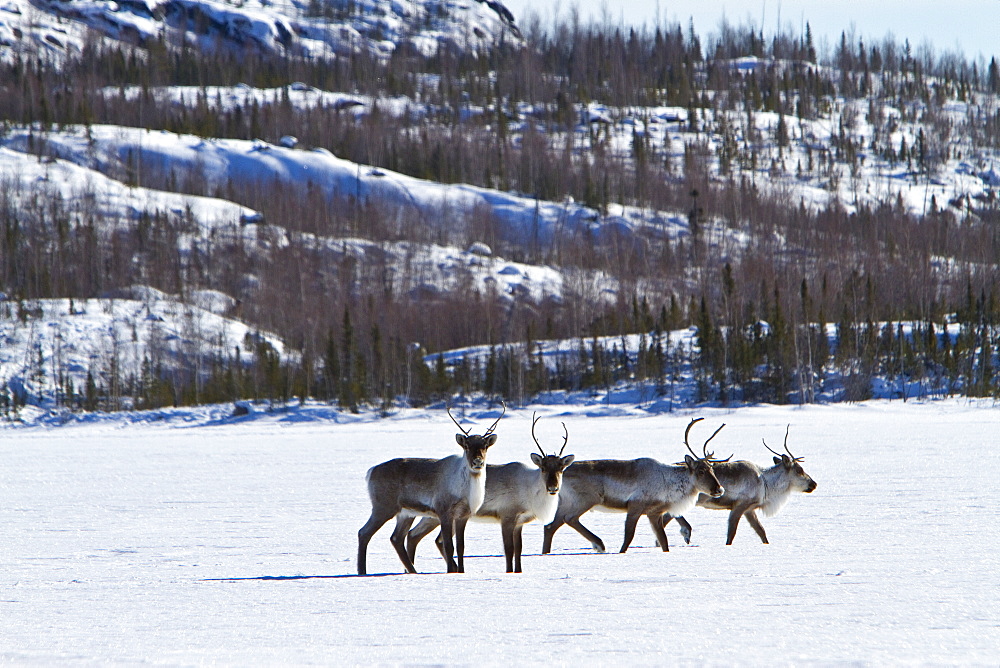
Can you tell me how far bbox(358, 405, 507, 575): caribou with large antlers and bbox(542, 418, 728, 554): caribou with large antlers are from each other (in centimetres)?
179

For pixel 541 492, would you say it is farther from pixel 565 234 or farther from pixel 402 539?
pixel 565 234

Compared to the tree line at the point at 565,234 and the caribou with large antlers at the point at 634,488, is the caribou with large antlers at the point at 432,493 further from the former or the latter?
the tree line at the point at 565,234

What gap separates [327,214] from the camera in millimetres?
109625

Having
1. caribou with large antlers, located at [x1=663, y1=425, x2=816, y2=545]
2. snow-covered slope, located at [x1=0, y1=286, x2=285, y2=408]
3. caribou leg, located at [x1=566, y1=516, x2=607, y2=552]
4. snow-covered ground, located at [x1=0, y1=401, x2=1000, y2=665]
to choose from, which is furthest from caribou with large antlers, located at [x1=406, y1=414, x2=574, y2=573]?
snow-covered slope, located at [x1=0, y1=286, x2=285, y2=408]

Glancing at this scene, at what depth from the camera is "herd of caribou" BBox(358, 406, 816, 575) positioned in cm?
1070

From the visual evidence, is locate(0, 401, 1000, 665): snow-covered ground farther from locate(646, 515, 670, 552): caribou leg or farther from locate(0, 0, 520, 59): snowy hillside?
locate(0, 0, 520, 59): snowy hillside

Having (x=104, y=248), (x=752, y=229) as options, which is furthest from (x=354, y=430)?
(x=752, y=229)

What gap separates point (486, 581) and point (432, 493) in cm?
193

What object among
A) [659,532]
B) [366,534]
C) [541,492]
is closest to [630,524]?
[659,532]

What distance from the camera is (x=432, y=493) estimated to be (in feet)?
35.9

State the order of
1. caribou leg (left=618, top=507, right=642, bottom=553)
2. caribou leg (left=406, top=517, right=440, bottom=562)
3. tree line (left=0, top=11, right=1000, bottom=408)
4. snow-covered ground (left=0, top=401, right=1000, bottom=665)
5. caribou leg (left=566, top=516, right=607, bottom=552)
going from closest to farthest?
1. snow-covered ground (left=0, top=401, right=1000, bottom=665)
2. caribou leg (left=406, top=517, right=440, bottom=562)
3. caribou leg (left=566, top=516, right=607, bottom=552)
4. caribou leg (left=618, top=507, right=642, bottom=553)
5. tree line (left=0, top=11, right=1000, bottom=408)

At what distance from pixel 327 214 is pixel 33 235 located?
30505mm

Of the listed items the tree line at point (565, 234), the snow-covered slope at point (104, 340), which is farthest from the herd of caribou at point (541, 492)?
the snow-covered slope at point (104, 340)

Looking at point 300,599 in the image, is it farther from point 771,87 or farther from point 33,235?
point 771,87
